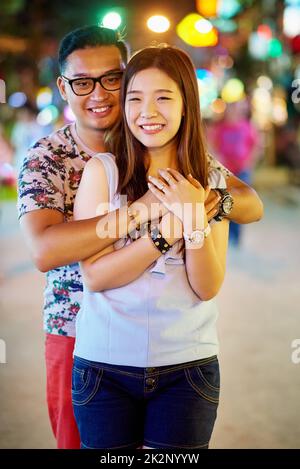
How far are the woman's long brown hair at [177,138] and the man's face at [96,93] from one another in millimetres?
282

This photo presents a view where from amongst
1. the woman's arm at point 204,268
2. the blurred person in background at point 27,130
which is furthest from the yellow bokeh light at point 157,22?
the woman's arm at point 204,268

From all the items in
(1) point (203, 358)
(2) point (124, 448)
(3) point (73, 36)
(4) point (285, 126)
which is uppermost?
(4) point (285, 126)

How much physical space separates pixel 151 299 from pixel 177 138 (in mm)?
515

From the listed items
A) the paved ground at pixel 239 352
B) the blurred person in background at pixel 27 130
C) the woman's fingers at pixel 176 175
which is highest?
the blurred person in background at pixel 27 130

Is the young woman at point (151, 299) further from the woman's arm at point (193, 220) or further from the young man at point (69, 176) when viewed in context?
the young man at point (69, 176)

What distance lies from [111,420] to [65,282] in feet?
2.13

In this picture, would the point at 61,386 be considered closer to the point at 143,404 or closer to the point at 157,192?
the point at 143,404

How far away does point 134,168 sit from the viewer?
215 centimetres

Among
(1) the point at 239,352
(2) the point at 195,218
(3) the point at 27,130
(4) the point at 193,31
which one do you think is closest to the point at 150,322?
(2) the point at 195,218

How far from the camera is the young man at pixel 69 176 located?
2330 millimetres

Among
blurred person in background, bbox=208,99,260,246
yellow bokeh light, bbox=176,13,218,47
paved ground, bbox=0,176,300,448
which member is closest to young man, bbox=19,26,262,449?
paved ground, bbox=0,176,300,448
